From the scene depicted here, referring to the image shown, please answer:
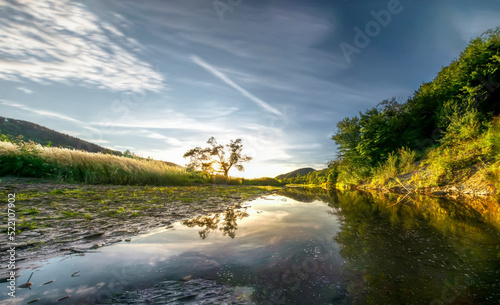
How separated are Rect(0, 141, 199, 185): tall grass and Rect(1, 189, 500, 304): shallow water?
6864 mm

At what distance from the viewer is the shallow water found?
1205mm

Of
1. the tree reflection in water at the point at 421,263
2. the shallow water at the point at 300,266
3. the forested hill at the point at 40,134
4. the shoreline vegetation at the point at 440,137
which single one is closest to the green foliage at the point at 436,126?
the shoreline vegetation at the point at 440,137

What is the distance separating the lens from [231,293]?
1.25 m

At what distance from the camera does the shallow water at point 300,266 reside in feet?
3.95

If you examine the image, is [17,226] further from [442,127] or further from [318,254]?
[442,127]

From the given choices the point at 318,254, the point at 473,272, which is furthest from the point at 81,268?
the point at 473,272

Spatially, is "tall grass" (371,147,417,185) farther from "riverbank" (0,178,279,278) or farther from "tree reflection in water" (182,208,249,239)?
"riverbank" (0,178,279,278)

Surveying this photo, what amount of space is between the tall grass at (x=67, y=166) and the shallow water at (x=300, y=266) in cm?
686

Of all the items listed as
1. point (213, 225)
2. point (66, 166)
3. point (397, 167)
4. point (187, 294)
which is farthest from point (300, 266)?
point (397, 167)

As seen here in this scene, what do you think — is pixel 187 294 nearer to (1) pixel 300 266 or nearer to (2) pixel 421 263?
(1) pixel 300 266

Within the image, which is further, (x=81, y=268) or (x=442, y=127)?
(x=442, y=127)

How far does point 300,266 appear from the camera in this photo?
65.3 inches

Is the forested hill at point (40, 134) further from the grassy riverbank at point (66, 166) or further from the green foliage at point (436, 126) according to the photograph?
the green foliage at point (436, 126)

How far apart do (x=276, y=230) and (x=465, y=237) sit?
2.34 meters
